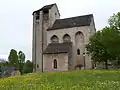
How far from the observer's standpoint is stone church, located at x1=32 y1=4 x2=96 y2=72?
77.1 m

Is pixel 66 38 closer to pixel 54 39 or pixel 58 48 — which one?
pixel 54 39

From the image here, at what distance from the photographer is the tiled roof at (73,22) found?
81.1 meters

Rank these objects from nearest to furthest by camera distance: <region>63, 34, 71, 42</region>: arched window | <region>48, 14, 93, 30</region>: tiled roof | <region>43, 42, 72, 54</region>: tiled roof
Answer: <region>43, 42, 72, 54</region>: tiled roof < <region>48, 14, 93, 30</region>: tiled roof < <region>63, 34, 71, 42</region>: arched window

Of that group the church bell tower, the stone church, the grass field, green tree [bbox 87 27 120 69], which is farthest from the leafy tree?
the church bell tower

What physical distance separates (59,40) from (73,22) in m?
7.06

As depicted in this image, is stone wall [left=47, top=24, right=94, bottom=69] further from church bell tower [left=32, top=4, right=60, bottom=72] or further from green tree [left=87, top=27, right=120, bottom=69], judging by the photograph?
green tree [left=87, top=27, right=120, bottom=69]

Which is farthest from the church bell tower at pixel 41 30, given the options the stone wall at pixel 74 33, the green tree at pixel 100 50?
the green tree at pixel 100 50

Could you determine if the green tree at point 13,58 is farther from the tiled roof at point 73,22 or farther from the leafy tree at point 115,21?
the leafy tree at point 115,21

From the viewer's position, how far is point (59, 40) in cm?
8400

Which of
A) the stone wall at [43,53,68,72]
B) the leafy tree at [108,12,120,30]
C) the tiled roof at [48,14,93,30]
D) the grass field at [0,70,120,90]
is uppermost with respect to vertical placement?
the tiled roof at [48,14,93,30]

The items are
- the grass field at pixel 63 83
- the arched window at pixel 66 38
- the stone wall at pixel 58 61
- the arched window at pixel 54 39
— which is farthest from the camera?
the arched window at pixel 54 39

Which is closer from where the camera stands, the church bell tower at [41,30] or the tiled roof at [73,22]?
the tiled roof at [73,22]

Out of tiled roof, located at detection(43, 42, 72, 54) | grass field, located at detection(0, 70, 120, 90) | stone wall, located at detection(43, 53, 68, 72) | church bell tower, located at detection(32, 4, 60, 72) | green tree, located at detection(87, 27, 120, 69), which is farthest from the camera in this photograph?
church bell tower, located at detection(32, 4, 60, 72)

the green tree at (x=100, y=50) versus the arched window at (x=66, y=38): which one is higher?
the arched window at (x=66, y=38)
